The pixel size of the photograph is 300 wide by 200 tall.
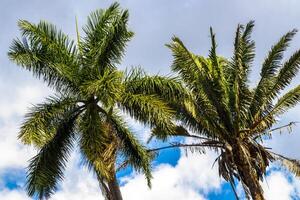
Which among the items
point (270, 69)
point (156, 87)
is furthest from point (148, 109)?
point (270, 69)

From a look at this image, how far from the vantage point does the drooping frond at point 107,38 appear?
23859mm

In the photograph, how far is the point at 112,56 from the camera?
24266 millimetres

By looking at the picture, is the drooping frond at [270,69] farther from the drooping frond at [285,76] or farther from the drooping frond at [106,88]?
the drooping frond at [106,88]

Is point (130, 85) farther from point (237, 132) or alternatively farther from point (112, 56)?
point (237, 132)

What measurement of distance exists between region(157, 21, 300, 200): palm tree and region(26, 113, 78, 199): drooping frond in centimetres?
488

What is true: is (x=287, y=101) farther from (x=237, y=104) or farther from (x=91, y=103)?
(x=91, y=103)

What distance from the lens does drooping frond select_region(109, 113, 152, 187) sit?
24.2 metres

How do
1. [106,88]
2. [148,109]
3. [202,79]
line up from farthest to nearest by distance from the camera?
[202,79] → [148,109] → [106,88]

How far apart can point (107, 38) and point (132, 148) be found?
15.3 feet

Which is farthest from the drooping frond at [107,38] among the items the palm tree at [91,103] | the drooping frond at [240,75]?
the drooping frond at [240,75]

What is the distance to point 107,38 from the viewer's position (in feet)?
79.3

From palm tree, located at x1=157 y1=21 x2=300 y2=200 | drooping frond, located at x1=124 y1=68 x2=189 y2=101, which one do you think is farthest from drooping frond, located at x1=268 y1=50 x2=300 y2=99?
drooping frond, located at x1=124 y1=68 x2=189 y2=101

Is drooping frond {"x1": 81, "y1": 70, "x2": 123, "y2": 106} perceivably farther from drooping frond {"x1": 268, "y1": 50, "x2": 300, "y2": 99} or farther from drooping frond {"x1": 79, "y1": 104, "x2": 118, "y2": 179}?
drooping frond {"x1": 268, "y1": 50, "x2": 300, "y2": 99}

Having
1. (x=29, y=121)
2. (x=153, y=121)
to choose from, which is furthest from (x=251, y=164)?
(x=29, y=121)
